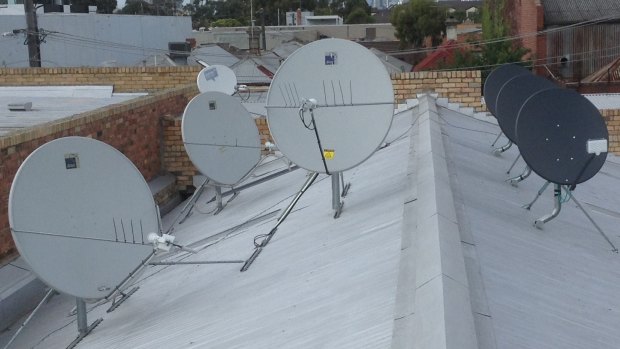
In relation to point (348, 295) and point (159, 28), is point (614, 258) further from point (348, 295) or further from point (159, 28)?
point (159, 28)

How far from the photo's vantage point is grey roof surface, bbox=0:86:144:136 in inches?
492

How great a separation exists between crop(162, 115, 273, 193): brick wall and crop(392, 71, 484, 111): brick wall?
375 cm

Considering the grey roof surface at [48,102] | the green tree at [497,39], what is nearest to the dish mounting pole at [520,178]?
the grey roof surface at [48,102]

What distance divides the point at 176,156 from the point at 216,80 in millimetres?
3232

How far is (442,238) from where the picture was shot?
5.89 meters

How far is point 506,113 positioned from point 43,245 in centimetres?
484

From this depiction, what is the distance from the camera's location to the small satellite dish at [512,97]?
9.66 metres

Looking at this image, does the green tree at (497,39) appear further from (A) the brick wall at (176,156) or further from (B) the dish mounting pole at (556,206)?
(B) the dish mounting pole at (556,206)

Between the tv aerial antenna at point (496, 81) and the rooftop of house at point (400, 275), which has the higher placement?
the tv aerial antenna at point (496, 81)

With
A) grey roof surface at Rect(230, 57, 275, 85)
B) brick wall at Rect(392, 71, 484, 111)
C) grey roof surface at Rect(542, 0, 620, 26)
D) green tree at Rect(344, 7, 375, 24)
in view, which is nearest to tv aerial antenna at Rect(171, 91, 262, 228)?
brick wall at Rect(392, 71, 484, 111)

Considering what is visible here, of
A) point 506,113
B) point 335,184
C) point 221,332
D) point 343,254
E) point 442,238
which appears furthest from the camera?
point 506,113

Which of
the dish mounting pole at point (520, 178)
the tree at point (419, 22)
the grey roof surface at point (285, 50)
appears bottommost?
the dish mounting pole at point (520, 178)

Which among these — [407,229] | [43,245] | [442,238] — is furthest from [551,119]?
[43,245]

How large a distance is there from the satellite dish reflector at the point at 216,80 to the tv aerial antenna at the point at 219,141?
13.0ft
